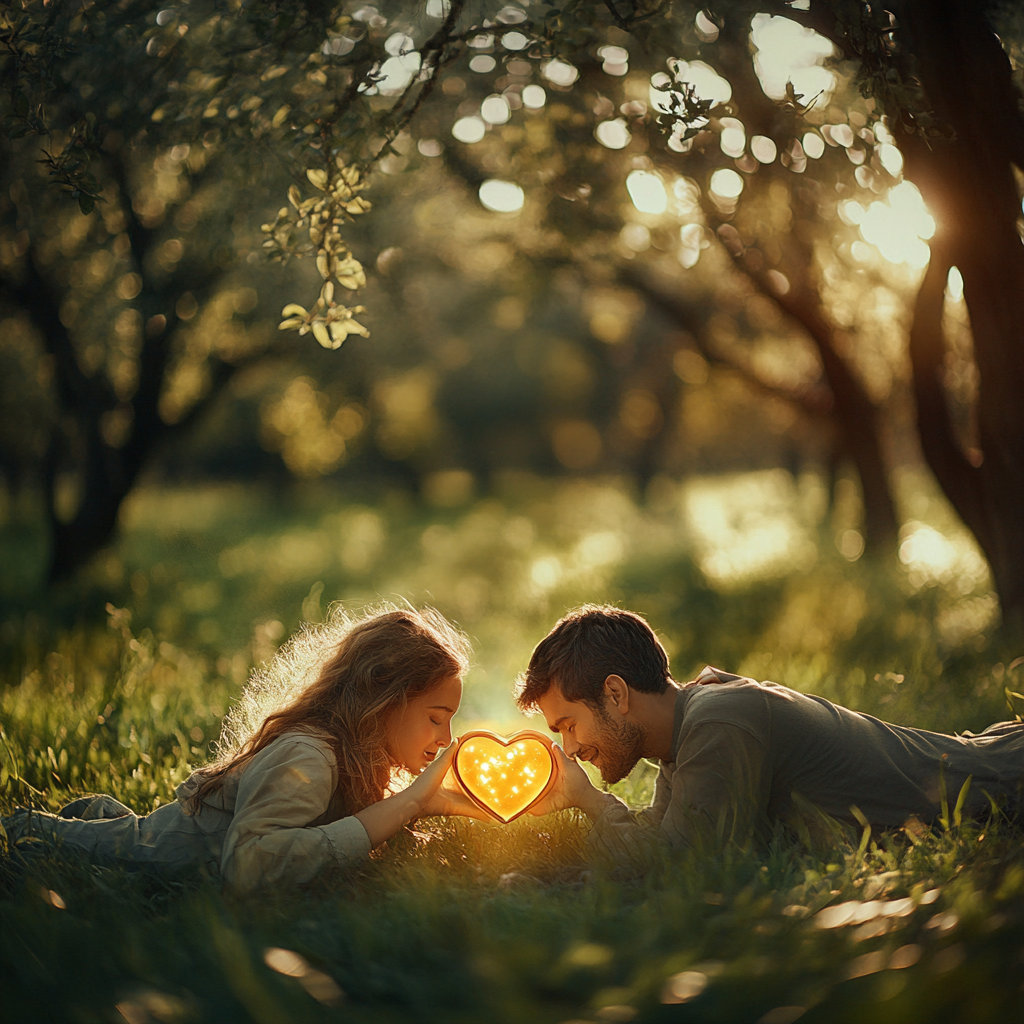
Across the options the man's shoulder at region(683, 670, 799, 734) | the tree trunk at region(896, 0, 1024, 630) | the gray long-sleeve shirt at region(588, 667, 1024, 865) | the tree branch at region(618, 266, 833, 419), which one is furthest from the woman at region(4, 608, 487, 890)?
the tree branch at region(618, 266, 833, 419)

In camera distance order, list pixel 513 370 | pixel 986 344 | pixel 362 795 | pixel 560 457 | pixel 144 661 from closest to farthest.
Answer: pixel 362 795, pixel 986 344, pixel 144 661, pixel 513 370, pixel 560 457

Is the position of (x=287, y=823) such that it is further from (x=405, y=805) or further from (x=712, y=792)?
(x=712, y=792)

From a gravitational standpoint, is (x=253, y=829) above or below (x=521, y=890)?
above

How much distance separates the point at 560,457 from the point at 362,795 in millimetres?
53752

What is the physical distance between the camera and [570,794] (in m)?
3.28

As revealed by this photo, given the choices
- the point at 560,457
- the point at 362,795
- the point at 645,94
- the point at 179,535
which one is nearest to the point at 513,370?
the point at 560,457

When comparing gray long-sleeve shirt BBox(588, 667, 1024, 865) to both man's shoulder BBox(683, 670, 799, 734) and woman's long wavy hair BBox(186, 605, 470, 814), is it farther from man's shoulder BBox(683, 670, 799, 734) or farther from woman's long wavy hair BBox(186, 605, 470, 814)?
woman's long wavy hair BBox(186, 605, 470, 814)

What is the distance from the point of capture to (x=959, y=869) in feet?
9.14

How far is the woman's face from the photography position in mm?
3297

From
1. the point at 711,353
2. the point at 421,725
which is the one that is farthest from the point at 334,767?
the point at 711,353

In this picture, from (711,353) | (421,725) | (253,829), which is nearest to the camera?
(253,829)

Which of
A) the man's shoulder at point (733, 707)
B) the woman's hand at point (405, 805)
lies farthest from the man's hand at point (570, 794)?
the man's shoulder at point (733, 707)

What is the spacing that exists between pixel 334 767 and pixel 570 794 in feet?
2.97

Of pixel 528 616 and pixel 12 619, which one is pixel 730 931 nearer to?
pixel 528 616
